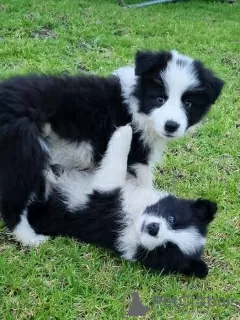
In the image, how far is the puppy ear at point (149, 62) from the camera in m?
3.81

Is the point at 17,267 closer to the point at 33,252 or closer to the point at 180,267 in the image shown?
the point at 33,252

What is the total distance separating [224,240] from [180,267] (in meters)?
0.60

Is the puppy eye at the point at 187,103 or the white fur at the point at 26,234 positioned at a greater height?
the puppy eye at the point at 187,103

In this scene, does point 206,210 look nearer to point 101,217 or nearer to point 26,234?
point 101,217

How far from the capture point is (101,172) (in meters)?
3.80

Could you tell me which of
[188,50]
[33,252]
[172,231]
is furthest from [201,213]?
[188,50]

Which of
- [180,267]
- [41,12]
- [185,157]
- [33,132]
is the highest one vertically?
[33,132]

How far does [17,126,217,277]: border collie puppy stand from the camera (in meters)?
3.42

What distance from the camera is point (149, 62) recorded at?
12.5ft

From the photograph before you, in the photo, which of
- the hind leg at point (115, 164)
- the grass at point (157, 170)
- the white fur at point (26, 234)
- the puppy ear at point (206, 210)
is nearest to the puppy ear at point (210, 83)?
the hind leg at point (115, 164)

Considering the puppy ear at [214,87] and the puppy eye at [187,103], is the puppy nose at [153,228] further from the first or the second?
the puppy ear at [214,87]

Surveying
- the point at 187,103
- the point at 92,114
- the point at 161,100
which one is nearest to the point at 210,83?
the point at 187,103

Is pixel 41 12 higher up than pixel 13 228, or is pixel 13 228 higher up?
pixel 13 228

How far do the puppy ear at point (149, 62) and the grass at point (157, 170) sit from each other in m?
1.14
